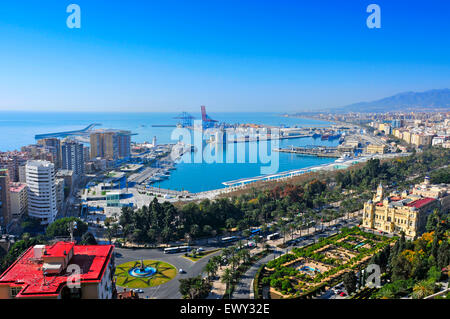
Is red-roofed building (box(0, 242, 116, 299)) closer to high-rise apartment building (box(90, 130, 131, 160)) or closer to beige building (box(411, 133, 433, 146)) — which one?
high-rise apartment building (box(90, 130, 131, 160))

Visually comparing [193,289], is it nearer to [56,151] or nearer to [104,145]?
[56,151]

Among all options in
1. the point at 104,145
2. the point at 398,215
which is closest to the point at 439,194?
the point at 398,215

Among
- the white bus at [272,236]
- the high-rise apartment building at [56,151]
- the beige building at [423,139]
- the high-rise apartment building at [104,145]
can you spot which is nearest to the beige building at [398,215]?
the white bus at [272,236]

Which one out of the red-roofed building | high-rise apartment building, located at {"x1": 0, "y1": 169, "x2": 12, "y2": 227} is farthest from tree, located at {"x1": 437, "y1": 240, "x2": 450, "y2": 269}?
high-rise apartment building, located at {"x1": 0, "y1": 169, "x2": 12, "y2": 227}

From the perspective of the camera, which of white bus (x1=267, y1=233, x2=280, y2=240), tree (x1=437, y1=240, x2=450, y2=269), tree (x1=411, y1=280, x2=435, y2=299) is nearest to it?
tree (x1=411, y1=280, x2=435, y2=299)
